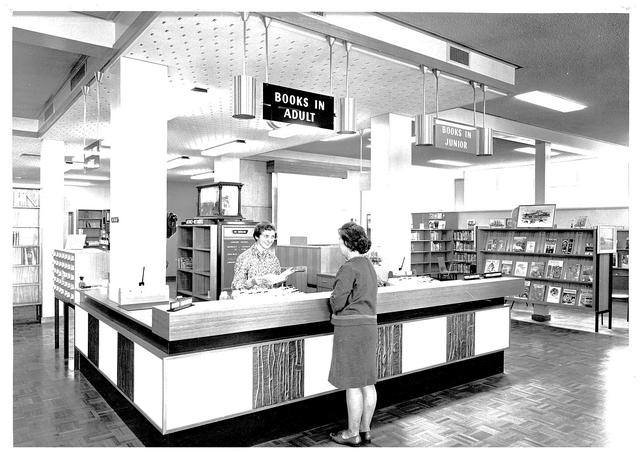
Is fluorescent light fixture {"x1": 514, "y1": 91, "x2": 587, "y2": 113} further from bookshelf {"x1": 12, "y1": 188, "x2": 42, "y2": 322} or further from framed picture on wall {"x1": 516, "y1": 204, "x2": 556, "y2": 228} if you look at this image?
bookshelf {"x1": 12, "y1": 188, "x2": 42, "y2": 322}

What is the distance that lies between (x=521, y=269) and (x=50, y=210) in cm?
886

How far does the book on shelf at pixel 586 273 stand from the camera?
795cm

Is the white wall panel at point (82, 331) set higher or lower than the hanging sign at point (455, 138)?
lower

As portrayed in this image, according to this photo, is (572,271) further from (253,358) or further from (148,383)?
(148,383)

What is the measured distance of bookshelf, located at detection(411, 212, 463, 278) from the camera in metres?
14.4

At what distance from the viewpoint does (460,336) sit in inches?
195

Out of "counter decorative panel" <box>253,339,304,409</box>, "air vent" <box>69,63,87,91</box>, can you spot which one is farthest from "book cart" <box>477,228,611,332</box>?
"air vent" <box>69,63,87,91</box>

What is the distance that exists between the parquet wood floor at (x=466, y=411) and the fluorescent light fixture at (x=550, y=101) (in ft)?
12.2

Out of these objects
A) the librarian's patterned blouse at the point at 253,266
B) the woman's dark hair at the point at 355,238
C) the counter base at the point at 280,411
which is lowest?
the counter base at the point at 280,411

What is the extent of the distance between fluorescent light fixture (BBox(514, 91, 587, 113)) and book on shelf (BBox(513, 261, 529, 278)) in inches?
113

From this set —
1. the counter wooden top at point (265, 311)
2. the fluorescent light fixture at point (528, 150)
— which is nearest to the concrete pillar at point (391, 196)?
the counter wooden top at point (265, 311)

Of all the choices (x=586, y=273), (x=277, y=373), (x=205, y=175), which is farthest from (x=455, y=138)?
(x=205, y=175)

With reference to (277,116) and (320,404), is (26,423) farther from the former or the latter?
(277,116)

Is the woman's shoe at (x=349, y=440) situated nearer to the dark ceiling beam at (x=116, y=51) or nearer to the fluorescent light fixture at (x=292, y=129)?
the fluorescent light fixture at (x=292, y=129)
